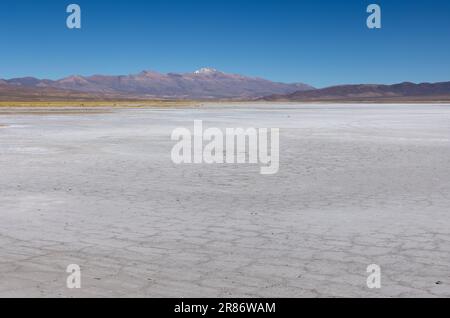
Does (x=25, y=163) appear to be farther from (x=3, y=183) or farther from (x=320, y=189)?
(x=320, y=189)

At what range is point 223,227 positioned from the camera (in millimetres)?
6332

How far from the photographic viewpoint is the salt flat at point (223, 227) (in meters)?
4.41

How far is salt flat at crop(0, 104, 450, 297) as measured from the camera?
173 inches

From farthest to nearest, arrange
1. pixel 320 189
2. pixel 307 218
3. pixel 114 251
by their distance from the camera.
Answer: pixel 320 189, pixel 307 218, pixel 114 251

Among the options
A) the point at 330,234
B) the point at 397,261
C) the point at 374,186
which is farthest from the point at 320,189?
the point at 397,261

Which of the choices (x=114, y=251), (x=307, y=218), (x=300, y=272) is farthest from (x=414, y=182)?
(x=114, y=251)
